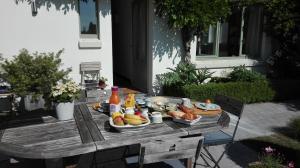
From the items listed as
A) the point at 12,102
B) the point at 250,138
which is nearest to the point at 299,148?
the point at 250,138

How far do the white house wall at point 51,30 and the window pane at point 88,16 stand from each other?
192 mm

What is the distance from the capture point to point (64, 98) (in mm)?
2836

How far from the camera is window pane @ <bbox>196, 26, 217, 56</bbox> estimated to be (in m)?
7.59

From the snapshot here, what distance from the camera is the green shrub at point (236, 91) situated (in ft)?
21.3

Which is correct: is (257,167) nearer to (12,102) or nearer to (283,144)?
(283,144)

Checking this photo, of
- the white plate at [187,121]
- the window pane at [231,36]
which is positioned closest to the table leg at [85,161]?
the white plate at [187,121]

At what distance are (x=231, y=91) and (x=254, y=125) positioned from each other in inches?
56.9

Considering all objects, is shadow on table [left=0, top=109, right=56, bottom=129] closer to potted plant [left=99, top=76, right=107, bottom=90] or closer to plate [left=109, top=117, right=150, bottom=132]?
plate [left=109, top=117, right=150, bottom=132]

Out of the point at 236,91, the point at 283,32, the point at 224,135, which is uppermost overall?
the point at 283,32

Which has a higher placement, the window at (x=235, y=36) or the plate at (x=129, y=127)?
the window at (x=235, y=36)

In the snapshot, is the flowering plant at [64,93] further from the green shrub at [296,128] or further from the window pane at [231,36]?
the window pane at [231,36]

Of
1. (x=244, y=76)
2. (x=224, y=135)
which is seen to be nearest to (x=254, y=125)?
(x=244, y=76)

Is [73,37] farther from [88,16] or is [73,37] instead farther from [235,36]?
[235,36]

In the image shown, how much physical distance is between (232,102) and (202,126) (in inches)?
36.9
